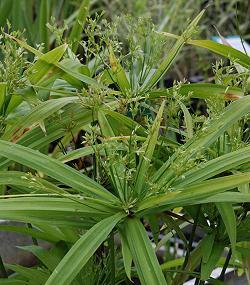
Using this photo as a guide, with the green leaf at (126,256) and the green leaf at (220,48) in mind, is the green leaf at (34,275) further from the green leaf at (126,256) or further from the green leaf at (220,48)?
the green leaf at (220,48)

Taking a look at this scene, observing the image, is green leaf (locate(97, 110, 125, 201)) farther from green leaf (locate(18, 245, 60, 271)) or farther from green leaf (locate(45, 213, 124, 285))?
green leaf (locate(18, 245, 60, 271))

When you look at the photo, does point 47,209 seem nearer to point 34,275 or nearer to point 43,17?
point 34,275

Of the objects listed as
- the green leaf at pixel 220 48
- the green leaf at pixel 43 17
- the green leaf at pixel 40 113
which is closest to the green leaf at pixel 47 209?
the green leaf at pixel 40 113

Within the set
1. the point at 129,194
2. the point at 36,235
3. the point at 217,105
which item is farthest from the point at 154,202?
the point at 36,235

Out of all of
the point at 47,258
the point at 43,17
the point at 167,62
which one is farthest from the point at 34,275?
the point at 43,17

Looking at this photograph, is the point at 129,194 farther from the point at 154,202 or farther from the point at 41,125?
the point at 41,125

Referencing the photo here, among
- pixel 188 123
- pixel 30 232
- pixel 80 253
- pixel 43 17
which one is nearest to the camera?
pixel 80 253
